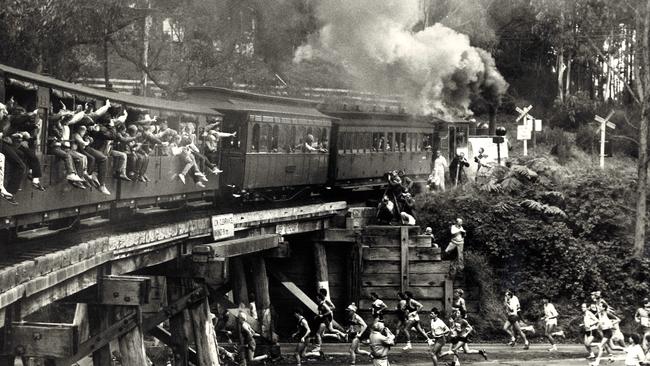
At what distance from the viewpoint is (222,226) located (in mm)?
18094

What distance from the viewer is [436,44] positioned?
112 ft

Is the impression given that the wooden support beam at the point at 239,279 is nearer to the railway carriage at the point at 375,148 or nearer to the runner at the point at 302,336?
the runner at the point at 302,336

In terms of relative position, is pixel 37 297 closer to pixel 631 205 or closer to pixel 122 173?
pixel 122 173

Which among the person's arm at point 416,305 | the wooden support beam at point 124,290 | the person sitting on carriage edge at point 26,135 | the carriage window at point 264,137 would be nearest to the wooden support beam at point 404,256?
the person's arm at point 416,305

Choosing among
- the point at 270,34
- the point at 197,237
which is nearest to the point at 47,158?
the point at 197,237

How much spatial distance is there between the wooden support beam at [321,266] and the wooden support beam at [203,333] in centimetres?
713

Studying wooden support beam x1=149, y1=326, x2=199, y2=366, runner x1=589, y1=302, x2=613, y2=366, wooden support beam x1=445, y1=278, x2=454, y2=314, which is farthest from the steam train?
runner x1=589, y1=302, x2=613, y2=366

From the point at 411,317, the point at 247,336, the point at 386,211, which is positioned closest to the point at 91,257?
the point at 247,336

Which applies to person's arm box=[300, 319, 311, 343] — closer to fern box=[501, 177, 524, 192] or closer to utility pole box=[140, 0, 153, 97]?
fern box=[501, 177, 524, 192]

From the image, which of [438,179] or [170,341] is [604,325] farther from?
[438,179]

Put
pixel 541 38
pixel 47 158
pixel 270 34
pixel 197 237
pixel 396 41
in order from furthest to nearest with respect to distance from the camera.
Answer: pixel 541 38, pixel 270 34, pixel 396 41, pixel 197 237, pixel 47 158

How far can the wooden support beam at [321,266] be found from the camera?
2323cm

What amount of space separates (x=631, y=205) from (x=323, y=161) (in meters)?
9.55

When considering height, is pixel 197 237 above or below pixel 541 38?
below
